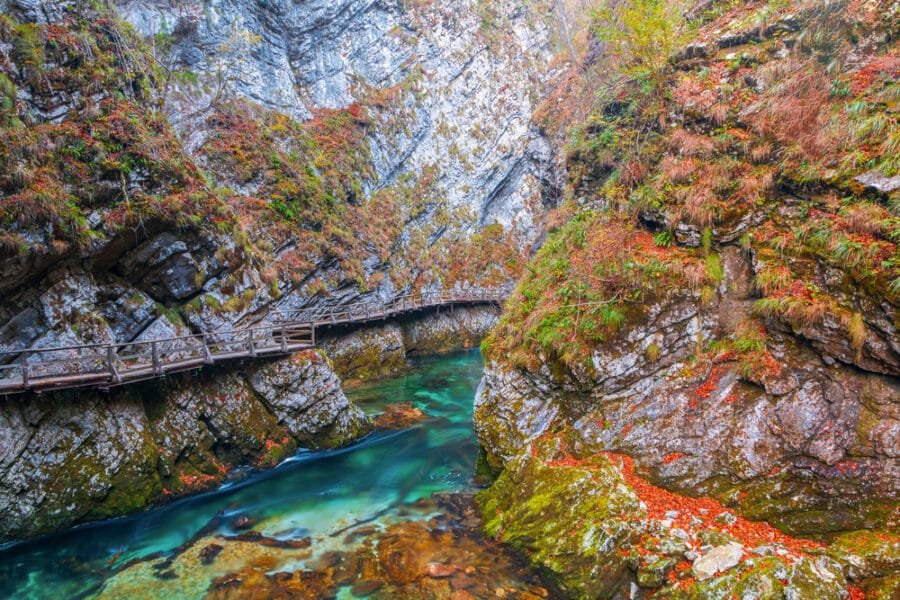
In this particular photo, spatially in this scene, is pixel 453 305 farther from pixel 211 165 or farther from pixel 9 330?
pixel 9 330

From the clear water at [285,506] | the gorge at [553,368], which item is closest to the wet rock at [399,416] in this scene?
the gorge at [553,368]

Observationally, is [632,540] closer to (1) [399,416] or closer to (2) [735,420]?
(2) [735,420]

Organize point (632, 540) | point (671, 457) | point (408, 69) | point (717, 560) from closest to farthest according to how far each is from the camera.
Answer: point (717, 560), point (632, 540), point (671, 457), point (408, 69)

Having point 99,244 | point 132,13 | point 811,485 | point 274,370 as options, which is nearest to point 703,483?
point 811,485

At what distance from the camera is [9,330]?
9.50 m

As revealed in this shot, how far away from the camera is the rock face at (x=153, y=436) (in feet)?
28.1

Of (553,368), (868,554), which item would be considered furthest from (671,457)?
(553,368)

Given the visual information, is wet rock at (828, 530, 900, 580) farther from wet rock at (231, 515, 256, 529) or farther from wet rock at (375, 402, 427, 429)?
wet rock at (375, 402, 427, 429)

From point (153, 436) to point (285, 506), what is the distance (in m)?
3.65

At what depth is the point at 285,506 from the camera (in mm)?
10148

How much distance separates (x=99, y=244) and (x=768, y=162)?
49.6 feet

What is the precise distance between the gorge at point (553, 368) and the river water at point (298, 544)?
0.22ft

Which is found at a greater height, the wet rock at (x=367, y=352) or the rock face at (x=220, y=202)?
the rock face at (x=220, y=202)

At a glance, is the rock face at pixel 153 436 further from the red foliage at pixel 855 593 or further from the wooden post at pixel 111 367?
the red foliage at pixel 855 593
